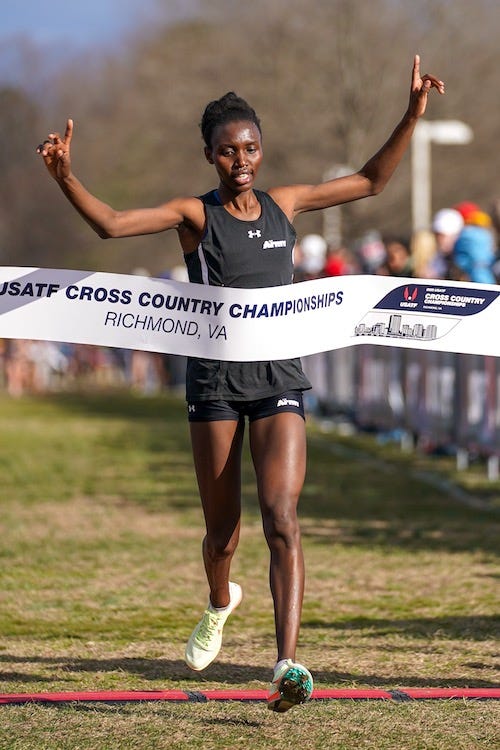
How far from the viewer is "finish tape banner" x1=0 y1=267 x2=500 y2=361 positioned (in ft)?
20.4

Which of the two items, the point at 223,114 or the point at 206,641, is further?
the point at 206,641

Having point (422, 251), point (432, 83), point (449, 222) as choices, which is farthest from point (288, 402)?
point (422, 251)

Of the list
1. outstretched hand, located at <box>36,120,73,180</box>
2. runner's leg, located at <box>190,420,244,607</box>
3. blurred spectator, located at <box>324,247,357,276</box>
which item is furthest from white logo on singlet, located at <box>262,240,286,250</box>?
blurred spectator, located at <box>324,247,357,276</box>

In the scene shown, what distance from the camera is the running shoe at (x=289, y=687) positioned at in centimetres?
530

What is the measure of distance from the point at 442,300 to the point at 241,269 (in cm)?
87

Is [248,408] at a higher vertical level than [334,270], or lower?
lower

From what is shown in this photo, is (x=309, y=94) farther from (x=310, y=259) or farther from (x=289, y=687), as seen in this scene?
(x=289, y=687)

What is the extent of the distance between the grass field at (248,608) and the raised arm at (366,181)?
1.97m

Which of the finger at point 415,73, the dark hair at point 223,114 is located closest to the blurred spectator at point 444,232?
the finger at point 415,73

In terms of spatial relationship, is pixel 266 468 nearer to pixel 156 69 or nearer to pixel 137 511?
pixel 137 511

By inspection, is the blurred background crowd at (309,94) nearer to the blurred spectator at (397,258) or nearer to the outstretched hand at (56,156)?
the blurred spectator at (397,258)

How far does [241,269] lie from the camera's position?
5.97m

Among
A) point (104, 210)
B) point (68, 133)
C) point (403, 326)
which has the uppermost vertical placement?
point (68, 133)

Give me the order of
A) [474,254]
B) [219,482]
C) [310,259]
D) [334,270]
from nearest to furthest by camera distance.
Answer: [219,482] < [474,254] < [334,270] < [310,259]
